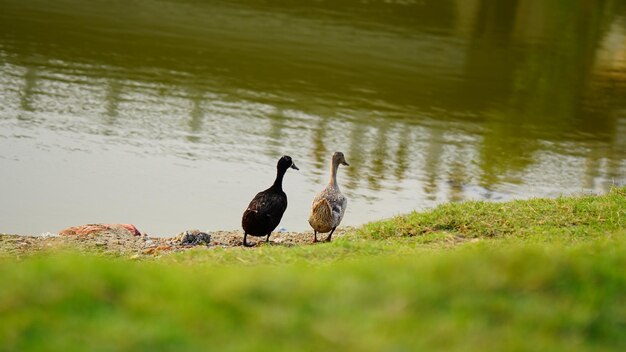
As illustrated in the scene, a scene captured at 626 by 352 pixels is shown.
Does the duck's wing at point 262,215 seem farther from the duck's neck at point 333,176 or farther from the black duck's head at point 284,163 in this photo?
the black duck's head at point 284,163

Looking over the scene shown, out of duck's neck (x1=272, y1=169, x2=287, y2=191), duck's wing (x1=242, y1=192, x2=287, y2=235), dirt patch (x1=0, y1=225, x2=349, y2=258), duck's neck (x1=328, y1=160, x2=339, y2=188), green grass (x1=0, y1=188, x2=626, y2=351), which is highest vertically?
green grass (x1=0, y1=188, x2=626, y2=351)

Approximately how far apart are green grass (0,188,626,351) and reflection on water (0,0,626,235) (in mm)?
10134

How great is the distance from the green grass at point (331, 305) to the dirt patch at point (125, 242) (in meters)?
5.75

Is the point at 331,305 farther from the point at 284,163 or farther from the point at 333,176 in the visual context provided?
the point at 284,163

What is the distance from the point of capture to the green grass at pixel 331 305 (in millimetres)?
6195

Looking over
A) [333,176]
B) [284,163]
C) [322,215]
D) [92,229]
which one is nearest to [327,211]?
[322,215]

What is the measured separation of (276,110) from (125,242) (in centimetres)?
1329

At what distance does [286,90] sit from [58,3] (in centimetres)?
1402

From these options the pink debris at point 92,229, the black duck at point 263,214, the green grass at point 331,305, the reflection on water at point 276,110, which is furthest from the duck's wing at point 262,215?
the green grass at point 331,305

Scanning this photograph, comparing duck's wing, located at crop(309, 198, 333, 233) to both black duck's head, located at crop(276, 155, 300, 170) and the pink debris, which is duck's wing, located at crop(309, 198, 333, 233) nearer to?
black duck's head, located at crop(276, 155, 300, 170)

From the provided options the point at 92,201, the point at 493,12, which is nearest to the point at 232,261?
the point at 92,201

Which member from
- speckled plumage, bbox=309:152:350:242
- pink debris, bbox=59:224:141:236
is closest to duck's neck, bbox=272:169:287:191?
speckled plumage, bbox=309:152:350:242

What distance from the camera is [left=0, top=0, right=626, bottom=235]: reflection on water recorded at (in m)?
19.7

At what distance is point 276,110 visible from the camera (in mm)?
27125
